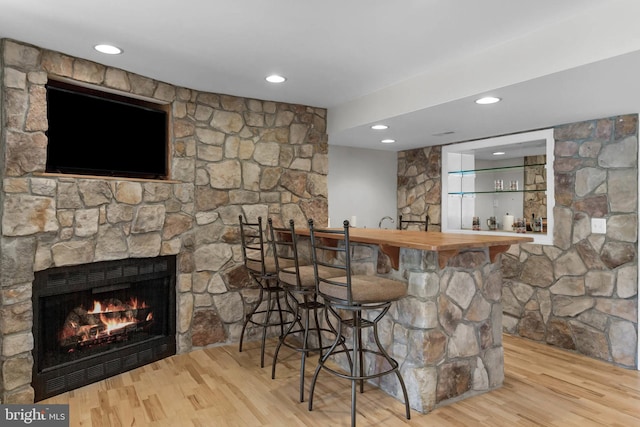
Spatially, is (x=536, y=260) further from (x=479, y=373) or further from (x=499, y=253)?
(x=479, y=373)

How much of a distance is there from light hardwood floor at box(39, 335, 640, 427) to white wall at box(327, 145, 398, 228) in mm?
2218

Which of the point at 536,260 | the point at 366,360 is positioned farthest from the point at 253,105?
the point at 536,260

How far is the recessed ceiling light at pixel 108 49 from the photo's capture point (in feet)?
8.41

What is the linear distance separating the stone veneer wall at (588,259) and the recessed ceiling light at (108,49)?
363cm

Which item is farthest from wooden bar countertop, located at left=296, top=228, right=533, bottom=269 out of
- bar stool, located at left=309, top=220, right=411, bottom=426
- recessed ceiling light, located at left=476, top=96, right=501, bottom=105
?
recessed ceiling light, located at left=476, top=96, right=501, bottom=105

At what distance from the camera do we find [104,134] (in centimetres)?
301

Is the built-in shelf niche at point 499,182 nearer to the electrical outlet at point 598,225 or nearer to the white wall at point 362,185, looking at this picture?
the electrical outlet at point 598,225

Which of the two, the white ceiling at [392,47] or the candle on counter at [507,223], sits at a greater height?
the white ceiling at [392,47]

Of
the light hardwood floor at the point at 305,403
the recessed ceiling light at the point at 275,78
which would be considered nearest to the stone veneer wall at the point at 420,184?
the light hardwood floor at the point at 305,403

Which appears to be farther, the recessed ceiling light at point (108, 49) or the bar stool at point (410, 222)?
the bar stool at point (410, 222)

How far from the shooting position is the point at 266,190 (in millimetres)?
3867

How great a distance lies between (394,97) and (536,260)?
2.06 m

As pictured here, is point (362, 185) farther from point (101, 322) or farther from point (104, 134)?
point (101, 322)

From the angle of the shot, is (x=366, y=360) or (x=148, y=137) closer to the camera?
(x=366, y=360)
